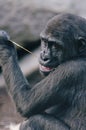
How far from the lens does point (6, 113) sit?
9031mm

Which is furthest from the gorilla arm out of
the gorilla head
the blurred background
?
the blurred background

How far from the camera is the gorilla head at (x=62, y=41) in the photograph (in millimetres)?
5984

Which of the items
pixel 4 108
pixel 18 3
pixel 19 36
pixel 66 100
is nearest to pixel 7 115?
pixel 4 108

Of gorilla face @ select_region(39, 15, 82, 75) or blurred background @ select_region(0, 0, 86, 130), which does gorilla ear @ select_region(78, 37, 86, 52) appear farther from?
blurred background @ select_region(0, 0, 86, 130)

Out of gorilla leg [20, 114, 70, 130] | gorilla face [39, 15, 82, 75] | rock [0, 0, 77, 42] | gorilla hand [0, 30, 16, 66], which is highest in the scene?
gorilla face [39, 15, 82, 75]

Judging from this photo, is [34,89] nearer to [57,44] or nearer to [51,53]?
[51,53]

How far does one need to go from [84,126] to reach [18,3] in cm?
495

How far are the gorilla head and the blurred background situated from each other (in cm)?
374

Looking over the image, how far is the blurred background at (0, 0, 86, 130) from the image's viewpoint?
10.1 meters

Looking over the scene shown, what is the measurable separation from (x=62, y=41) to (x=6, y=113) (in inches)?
127

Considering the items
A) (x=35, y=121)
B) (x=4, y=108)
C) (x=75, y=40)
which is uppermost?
(x=75, y=40)

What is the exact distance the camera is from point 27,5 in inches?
416

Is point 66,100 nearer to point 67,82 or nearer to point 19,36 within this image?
point 67,82

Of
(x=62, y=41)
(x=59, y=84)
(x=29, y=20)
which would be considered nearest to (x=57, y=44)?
(x=62, y=41)
